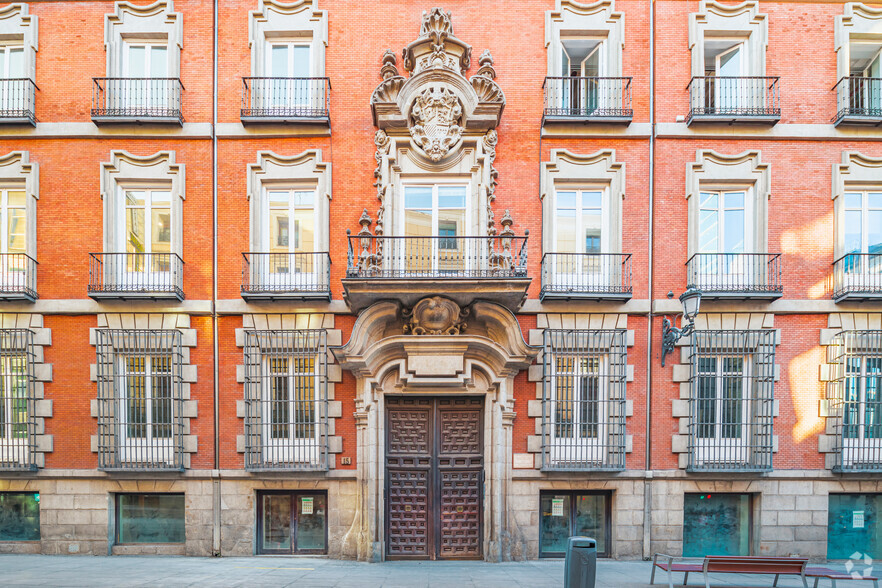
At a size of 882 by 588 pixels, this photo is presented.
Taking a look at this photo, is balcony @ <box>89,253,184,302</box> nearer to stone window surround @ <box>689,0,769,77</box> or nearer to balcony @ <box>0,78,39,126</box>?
balcony @ <box>0,78,39,126</box>

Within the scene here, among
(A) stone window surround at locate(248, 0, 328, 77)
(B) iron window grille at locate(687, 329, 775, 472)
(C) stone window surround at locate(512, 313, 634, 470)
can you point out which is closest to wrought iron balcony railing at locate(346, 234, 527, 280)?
(C) stone window surround at locate(512, 313, 634, 470)

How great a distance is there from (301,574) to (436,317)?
18.3ft

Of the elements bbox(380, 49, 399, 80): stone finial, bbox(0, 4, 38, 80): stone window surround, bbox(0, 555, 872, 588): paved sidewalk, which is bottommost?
bbox(0, 555, 872, 588): paved sidewalk

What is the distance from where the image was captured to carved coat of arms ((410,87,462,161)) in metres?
12.3

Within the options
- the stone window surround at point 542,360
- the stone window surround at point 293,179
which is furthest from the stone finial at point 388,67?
the stone window surround at point 542,360

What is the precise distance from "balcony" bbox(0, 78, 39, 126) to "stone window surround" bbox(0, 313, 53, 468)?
4380mm

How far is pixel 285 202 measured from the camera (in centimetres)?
1295

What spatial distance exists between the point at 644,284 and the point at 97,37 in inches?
540

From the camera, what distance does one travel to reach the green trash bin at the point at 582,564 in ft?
28.6

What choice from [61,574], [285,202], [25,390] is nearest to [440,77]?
[285,202]

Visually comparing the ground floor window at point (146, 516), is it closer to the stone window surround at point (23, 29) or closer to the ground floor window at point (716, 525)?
the stone window surround at point (23, 29)

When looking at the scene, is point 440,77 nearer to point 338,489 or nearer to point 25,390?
point 338,489

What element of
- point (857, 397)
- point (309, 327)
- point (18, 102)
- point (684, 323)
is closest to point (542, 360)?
point (684, 323)

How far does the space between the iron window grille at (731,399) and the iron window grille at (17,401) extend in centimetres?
1443
